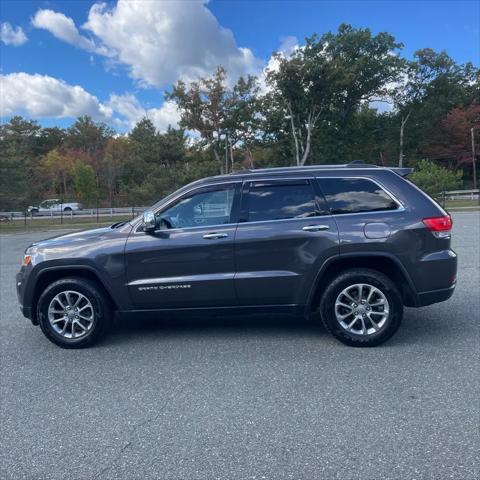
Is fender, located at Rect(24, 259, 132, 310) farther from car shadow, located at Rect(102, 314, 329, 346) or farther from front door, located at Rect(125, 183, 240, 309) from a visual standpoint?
car shadow, located at Rect(102, 314, 329, 346)

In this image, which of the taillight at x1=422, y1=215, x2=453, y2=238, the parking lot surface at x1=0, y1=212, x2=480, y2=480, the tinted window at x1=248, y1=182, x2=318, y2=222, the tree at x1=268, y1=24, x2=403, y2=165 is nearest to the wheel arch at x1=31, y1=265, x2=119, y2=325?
the parking lot surface at x1=0, y1=212, x2=480, y2=480

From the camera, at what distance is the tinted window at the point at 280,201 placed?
4715mm

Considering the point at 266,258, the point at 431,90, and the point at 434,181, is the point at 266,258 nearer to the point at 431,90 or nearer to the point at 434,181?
the point at 434,181

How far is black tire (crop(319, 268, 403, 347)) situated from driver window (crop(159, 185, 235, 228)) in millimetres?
1411

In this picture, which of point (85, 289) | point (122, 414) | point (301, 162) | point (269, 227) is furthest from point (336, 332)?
point (301, 162)

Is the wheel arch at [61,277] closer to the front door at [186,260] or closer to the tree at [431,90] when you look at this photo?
the front door at [186,260]

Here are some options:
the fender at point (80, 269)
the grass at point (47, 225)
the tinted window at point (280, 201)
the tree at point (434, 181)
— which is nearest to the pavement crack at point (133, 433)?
the fender at point (80, 269)

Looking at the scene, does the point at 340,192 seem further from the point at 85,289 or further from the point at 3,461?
the point at 3,461

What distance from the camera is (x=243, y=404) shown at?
11.5 ft

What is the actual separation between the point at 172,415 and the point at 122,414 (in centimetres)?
40

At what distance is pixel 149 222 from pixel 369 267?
7.75 ft

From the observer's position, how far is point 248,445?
2.95 m

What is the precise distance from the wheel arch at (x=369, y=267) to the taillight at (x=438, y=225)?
49cm

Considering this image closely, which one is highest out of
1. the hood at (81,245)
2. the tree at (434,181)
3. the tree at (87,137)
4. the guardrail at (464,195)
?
the tree at (87,137)
